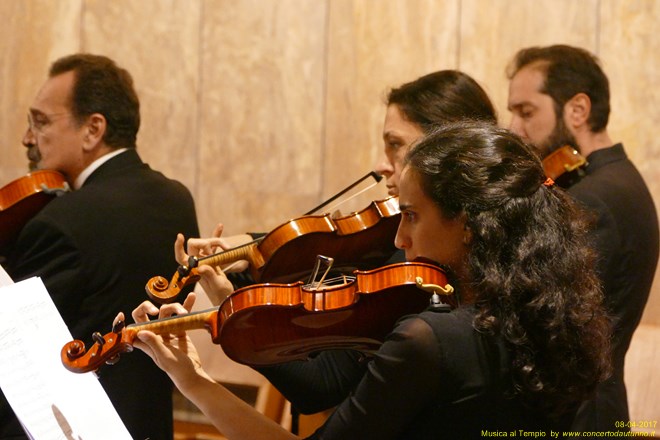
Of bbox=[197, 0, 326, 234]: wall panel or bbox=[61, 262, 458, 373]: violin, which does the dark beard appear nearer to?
bbox=[61, 262, 458, 373]: violin

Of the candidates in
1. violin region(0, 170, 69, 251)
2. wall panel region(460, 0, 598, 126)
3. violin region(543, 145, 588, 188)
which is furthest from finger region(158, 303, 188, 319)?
wall panel region(460, 0, 598, 126)

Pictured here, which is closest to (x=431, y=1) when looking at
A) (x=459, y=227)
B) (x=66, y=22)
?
(x=66, y=22)

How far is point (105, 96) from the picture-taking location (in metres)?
3.16

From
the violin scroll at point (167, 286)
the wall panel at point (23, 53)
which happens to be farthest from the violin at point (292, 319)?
the wall panel at point (23, 53)

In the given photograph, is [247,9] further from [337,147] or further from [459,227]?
[459,227]

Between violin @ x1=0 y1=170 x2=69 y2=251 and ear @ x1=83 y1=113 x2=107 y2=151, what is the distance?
0.51 ft

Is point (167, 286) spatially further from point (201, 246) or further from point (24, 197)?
point (24, 197)

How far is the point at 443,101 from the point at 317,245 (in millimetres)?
535

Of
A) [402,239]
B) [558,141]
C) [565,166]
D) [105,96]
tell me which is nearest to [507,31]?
[558,141]

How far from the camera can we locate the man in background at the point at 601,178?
2.76 m

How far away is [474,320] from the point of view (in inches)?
67.8

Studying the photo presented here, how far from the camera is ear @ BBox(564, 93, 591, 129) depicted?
3.14m

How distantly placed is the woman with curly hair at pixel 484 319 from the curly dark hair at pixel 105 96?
→ 4.76 feet

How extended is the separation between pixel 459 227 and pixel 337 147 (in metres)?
2.68
